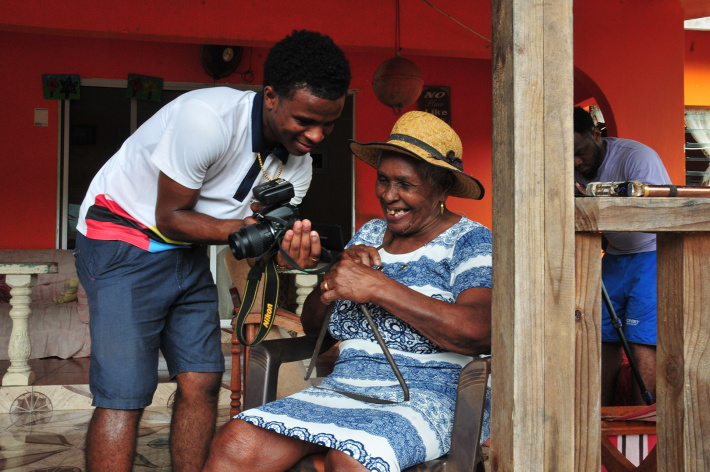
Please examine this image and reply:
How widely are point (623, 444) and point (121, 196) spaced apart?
6.02ft

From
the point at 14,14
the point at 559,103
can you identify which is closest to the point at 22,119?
the point at 14,14

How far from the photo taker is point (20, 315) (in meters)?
4.49

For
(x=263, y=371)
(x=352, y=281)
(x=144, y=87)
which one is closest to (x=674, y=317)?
(x=352, y=281)

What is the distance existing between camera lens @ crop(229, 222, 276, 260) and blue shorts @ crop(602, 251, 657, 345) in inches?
76.3

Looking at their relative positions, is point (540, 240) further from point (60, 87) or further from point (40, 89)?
point (40, 89)

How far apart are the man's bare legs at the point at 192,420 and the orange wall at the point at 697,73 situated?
696 cm

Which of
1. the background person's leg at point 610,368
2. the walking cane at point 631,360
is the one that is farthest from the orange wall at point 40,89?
the walking cane at point 631,360

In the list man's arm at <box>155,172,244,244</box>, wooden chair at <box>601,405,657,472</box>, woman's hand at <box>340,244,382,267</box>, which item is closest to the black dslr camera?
man's arm at <box>155,172,244,244</box>

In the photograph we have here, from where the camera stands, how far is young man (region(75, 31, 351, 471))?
190 cm

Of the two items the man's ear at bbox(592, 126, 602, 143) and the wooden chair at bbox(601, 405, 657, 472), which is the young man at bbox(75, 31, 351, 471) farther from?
the man's ear at bbox(592, 126, 602, 143)

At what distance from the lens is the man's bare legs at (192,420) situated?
2.17 metres

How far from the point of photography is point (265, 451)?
66.5 inches

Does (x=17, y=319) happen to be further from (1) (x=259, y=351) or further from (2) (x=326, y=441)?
(2) (x=326, y=441)

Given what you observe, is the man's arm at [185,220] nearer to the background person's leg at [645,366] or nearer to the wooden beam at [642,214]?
the wooden beam at [642,214]
